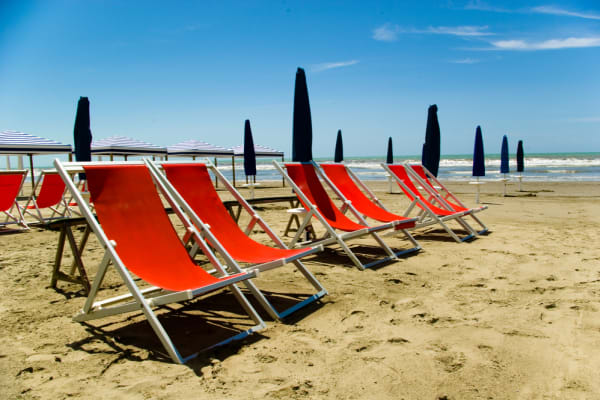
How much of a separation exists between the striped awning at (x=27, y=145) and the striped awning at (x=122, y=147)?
1.29 metres

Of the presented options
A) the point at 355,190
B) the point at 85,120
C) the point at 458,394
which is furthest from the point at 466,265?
the point at 85,120

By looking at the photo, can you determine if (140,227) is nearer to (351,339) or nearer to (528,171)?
(351,339)

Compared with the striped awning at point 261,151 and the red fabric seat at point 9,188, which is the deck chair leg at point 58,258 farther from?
the striped awning at point 261,151

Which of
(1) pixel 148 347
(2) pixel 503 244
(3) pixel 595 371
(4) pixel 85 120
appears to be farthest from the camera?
(4) pixel 85 120

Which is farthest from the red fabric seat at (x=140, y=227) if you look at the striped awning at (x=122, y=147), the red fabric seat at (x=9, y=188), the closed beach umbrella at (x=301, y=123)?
the striped awning at (x=122, y=147)

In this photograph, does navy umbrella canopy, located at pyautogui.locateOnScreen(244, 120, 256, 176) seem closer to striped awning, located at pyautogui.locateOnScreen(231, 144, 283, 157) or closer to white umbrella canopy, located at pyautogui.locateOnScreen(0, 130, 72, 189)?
white umbrella canopy, located at pyautogui.locateOnScreen(0, 130, 72, 189)

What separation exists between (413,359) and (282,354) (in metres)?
0.66

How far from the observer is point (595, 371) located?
2.04 metres

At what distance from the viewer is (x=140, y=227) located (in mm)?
2863

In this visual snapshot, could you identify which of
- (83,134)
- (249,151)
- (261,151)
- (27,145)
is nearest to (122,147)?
(27,145)

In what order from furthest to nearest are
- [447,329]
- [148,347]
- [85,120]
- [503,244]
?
[85,120] → [503,244] → [447,329] → [148,347]

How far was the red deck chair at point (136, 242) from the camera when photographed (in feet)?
7.91

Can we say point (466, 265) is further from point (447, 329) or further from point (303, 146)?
point (303, 146)

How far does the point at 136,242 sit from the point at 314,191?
8.14ft
